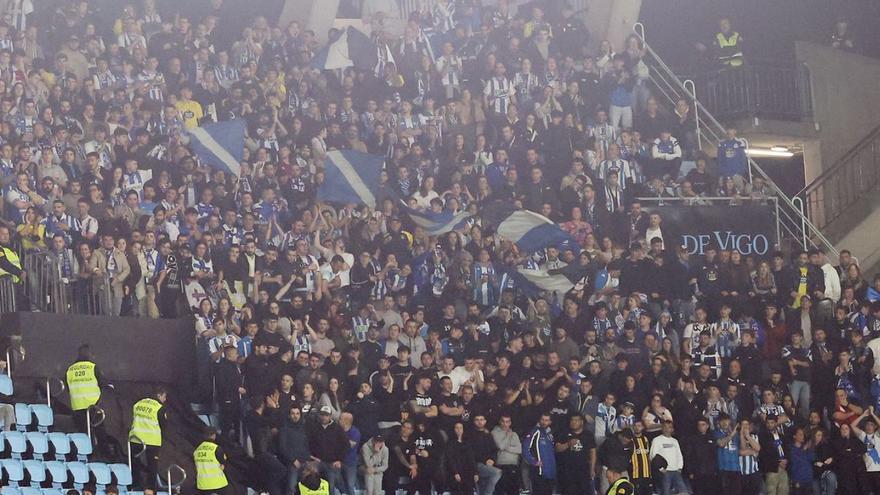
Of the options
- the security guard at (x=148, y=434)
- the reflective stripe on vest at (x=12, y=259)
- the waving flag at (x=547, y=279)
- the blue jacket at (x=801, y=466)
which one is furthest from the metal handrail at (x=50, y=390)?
the blue jacket at (x=801, y=466)

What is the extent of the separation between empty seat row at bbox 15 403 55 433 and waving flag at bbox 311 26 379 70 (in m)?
8.95

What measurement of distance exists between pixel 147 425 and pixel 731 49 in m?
13.4

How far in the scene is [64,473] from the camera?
1872 centimetres

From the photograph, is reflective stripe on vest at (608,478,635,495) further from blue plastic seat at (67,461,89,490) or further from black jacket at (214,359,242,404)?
blue plastic seat at (67,461,89,490)

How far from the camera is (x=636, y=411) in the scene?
21266 mm

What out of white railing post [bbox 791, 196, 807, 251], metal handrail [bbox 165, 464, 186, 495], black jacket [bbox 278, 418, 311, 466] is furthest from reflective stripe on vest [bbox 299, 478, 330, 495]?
white railing post [bbox 791, 196, 807, 251]

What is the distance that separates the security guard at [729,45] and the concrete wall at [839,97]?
1.23 meters

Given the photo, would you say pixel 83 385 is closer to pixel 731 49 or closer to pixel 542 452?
pixel 542 452

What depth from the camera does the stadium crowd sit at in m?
20.8

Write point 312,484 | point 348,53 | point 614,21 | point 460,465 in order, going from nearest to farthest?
point 312,484, point 460,465, point 348,53, point 614,21

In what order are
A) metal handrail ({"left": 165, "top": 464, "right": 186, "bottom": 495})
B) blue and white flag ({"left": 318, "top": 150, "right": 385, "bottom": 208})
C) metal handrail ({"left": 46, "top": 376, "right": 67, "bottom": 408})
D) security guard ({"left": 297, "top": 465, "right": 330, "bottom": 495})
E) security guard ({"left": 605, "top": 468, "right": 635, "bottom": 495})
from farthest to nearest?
blue and white flag ({"left": 318, "top": 150, "right": 385, "bottom": 208}) < metal handrail ({"left": 46, "top": 376, "right": 67, "bottom": 408}) < security guard ({"left": 605, "top": 468, "right": 635, "bottom": 495}) < metal handrail ({"left": 165, "top": 464, "right": 186, "bottom": 495}) < security guard ({"left": 297, "top": 465, "right": 330, "bottom": 495})

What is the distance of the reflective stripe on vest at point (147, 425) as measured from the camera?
62.9 ft

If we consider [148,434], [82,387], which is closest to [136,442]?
[148,434]

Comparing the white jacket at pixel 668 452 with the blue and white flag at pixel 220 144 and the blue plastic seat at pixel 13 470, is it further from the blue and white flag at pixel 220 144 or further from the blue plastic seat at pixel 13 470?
the blue plastic seat at pixel 13 470
